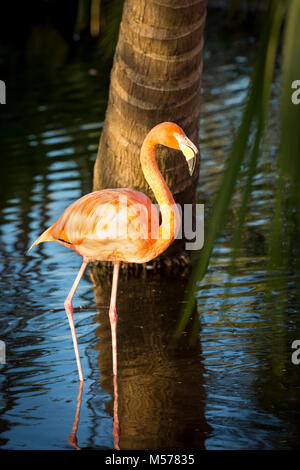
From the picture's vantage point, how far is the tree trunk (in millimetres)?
4457

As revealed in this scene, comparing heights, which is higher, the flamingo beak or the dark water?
the flamingo beak

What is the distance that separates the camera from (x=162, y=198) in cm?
400

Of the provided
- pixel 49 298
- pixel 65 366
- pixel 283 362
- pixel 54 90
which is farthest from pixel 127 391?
pixel 54 90

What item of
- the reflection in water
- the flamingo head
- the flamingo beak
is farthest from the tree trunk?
the flamingo beak

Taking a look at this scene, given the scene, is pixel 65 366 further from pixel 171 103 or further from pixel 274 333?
pixel 171 103

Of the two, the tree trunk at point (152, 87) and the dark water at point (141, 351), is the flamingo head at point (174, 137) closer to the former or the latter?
the dark water at point (141, 351)

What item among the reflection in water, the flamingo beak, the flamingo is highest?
the flamingo beak

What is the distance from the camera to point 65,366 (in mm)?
4203

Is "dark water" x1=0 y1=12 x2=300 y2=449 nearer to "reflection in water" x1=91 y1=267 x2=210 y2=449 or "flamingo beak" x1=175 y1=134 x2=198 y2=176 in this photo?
"reflection in water" x1=91 y1=267 x2=210 y2=449

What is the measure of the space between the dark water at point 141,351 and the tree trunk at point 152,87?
80 centimetres

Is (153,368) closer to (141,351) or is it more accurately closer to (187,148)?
(141,351)

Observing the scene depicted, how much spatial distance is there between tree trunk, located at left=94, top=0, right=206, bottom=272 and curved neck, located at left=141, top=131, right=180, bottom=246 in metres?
0.83

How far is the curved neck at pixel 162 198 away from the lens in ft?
13.1

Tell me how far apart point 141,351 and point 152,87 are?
1701mm
